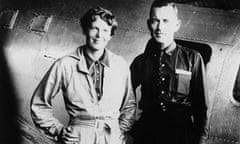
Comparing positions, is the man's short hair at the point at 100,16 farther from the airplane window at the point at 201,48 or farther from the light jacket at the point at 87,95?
the airplane window at the point at 201,48

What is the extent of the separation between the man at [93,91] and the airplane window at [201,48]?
1.47 ft

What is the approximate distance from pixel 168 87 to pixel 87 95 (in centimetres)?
59

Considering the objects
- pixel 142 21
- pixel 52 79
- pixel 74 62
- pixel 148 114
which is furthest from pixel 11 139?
pixel 142 21

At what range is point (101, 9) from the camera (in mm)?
2854

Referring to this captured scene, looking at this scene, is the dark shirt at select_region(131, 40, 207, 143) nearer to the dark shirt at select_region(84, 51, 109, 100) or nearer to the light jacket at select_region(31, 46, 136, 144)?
the light jacket at select_region(31, 46, 136, 144)

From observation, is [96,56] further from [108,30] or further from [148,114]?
[148,114]

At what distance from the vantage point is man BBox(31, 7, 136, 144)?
2.74 metres

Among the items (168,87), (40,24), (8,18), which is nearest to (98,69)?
(168,87)

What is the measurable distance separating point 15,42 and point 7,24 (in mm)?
195

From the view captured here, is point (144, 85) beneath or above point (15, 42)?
beneath

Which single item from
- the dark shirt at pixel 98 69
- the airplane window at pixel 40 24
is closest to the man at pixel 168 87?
the dark shirt at pixel 98 69

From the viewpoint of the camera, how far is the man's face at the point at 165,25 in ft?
8.71

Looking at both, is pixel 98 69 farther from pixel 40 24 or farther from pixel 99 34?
pixel 40 24

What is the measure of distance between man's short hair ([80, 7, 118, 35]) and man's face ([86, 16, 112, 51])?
27mm
